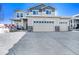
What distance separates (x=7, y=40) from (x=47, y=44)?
0.81m

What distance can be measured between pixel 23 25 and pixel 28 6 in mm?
410

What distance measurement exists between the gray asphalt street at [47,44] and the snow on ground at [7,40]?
0.08 metres

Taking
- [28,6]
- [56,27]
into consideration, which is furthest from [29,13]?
[56,27]

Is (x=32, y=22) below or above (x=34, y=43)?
above

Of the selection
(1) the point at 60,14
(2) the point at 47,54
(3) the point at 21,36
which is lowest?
(2) the point at 47,54

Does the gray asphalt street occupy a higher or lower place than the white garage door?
lower

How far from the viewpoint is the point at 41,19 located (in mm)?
5445

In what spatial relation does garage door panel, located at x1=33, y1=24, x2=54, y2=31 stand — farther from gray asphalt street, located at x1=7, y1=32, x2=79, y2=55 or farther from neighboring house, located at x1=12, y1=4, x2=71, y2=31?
gray asphalt street, located at x1=7, y1=32, x2=79, y2=55

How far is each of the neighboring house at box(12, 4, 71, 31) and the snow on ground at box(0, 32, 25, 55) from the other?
8.5 inches

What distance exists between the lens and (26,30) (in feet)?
17.9

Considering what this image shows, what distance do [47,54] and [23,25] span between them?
2.55 ft

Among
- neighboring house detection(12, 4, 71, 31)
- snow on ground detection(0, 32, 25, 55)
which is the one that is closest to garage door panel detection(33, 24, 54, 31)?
neighboring house detection(12, 4, 71, 31)

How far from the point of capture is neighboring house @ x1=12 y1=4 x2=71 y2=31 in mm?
5391

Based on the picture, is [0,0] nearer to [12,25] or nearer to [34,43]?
[12,25]
